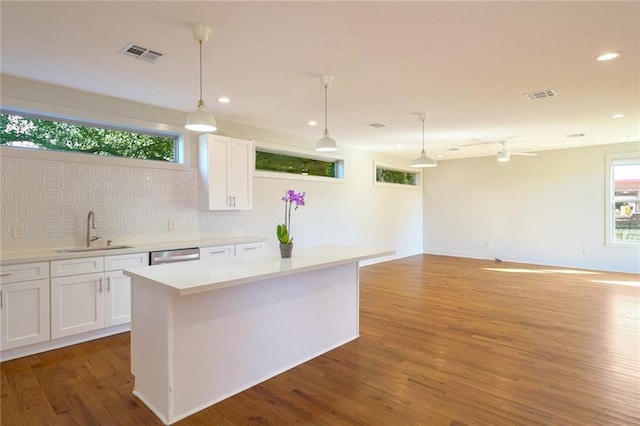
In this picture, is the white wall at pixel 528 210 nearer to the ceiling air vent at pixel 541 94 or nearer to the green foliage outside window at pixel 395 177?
the green foliage outside window at pixel 395 177

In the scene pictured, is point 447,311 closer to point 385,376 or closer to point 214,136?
point 385,376

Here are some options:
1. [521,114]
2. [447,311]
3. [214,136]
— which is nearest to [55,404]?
[214,136]

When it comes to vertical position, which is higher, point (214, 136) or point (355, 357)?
point (214, 136)

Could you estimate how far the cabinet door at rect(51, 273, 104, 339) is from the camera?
3.19m

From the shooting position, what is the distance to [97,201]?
3.88 metres

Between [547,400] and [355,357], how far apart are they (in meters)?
1.45

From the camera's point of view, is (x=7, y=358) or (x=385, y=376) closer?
(x=385, y=376)

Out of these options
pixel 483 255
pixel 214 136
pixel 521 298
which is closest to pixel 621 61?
pixel 521 298

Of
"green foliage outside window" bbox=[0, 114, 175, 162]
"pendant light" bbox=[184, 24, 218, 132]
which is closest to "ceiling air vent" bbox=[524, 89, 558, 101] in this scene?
"pendant light" bbox=[184, 24, 218, 132]

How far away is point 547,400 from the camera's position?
2400 millimetres

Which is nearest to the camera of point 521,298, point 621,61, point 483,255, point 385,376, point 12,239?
point 385,376

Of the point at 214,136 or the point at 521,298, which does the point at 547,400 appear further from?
the point at 214,136

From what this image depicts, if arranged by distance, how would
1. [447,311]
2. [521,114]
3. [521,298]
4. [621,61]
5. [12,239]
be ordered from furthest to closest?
1. [521,298]
2. [521,114]
3. [447,311]
4. [12,239]
5. [621,61]

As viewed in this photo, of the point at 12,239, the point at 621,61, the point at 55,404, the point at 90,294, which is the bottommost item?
the point at 55,404
